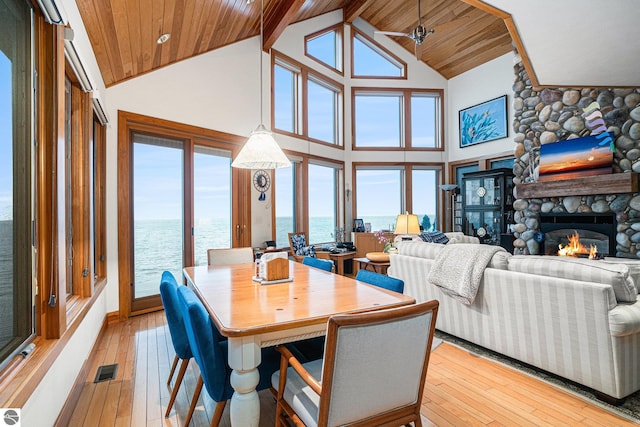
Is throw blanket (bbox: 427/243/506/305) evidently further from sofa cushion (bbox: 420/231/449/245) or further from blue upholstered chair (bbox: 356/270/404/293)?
sofa cushion (bbox: 420/231/449/245)

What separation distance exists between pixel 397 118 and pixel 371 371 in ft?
23.8

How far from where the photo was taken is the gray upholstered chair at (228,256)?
11.7 ft

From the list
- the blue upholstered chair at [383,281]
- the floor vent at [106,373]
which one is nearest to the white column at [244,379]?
the blue upholstered chair at [383,281]

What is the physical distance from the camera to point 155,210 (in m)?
4.24

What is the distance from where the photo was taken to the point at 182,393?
2.34 meters

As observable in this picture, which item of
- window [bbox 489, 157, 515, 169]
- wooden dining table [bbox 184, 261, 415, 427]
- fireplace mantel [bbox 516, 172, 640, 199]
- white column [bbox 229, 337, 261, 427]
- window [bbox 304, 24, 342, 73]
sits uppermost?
window [bbox 304, 24, 342, 73]

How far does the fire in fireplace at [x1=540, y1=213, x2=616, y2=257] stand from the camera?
4.73 m

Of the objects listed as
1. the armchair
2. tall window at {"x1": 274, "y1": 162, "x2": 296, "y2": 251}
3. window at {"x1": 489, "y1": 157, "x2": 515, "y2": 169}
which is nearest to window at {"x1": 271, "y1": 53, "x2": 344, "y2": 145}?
tall window at {"x1": 274, "y1": 162, "x2": 296, "y2": 251}

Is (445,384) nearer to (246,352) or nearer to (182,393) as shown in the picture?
(246,352)

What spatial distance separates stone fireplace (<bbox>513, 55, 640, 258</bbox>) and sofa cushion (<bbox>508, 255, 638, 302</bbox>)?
125 inches

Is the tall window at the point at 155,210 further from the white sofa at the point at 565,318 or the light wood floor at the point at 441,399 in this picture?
the white sofa at the point at 565,318

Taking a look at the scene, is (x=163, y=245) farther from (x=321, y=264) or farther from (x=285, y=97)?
(x=285, y=97)

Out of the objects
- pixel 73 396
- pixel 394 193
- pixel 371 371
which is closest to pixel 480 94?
pixel 394 193

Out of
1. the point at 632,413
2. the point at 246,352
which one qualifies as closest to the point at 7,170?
the point at 246,352
